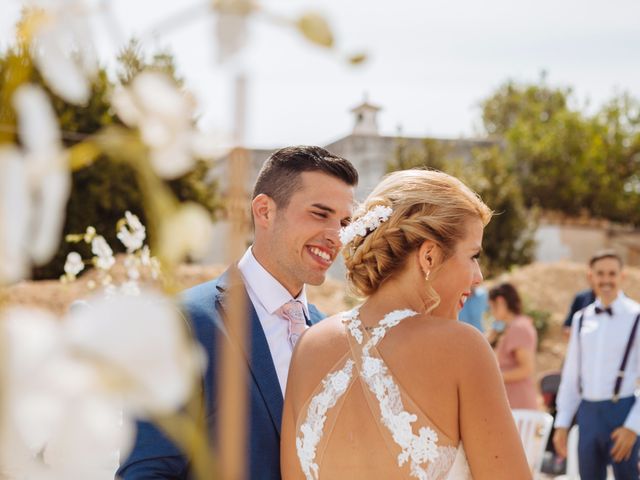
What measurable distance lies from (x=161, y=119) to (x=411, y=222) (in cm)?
174

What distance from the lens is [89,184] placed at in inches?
665

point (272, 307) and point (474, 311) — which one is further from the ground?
point (272, 307)

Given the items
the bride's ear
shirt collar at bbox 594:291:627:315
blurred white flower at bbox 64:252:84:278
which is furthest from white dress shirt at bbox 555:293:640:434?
the bride's ear

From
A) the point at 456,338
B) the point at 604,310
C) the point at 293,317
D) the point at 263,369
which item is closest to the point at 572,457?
the point at 604,310

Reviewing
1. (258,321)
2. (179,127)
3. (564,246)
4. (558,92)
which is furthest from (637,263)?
(179,127)

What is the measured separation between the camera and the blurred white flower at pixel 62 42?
14.1 inches

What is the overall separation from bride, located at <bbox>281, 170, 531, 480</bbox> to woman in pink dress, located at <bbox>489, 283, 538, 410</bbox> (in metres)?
4.10

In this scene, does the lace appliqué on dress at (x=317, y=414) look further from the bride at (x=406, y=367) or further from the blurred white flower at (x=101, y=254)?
the blurred white flower at (x=101, y=254)

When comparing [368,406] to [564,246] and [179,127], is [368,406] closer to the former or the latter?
[179,127]

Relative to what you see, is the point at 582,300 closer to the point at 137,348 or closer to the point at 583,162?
the point at 137,348

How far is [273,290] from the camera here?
259 centimetres

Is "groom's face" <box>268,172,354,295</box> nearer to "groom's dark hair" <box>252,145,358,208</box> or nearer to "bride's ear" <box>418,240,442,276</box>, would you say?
"groom's dark hair" <box>252,145,358,208</box>

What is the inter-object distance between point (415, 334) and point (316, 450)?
0.37 m

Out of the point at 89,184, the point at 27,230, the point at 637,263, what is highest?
the point at 27,230
